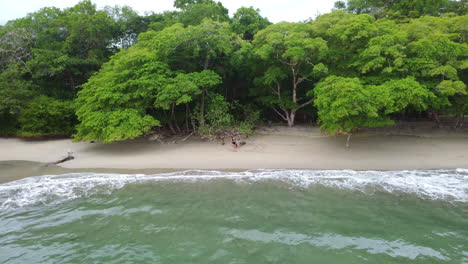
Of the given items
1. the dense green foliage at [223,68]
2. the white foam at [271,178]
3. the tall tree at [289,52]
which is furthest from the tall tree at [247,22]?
the white foam at [271,178]

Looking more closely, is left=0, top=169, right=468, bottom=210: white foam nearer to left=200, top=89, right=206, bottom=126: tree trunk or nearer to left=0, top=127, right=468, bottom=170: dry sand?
left=0, top=127, right=468, bottom=170: dry sand

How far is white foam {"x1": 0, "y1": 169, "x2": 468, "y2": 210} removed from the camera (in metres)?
8.56

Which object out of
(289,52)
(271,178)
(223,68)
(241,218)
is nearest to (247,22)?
(223,68)

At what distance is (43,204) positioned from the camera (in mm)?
8195

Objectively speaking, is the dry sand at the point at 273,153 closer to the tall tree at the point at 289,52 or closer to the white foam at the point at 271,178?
the white foam at the point at 271,178

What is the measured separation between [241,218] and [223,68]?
44.2ft

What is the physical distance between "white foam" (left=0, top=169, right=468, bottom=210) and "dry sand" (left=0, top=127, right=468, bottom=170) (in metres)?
0.89

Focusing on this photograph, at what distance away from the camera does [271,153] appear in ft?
43.5

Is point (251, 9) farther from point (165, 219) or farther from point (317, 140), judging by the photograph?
point (165, 219)

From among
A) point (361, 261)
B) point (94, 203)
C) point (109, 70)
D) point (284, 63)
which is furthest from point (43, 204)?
point (284, 63)

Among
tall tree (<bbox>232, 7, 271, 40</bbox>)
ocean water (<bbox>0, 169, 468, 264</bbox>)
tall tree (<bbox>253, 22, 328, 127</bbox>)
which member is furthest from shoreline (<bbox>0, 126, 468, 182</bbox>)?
tall tree (<bbox>232, 7, 271, 40</bbox>)

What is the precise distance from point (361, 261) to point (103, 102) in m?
13.8

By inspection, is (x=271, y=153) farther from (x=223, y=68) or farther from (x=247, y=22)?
(x=247, y=22)

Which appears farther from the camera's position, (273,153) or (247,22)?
(247,22)
